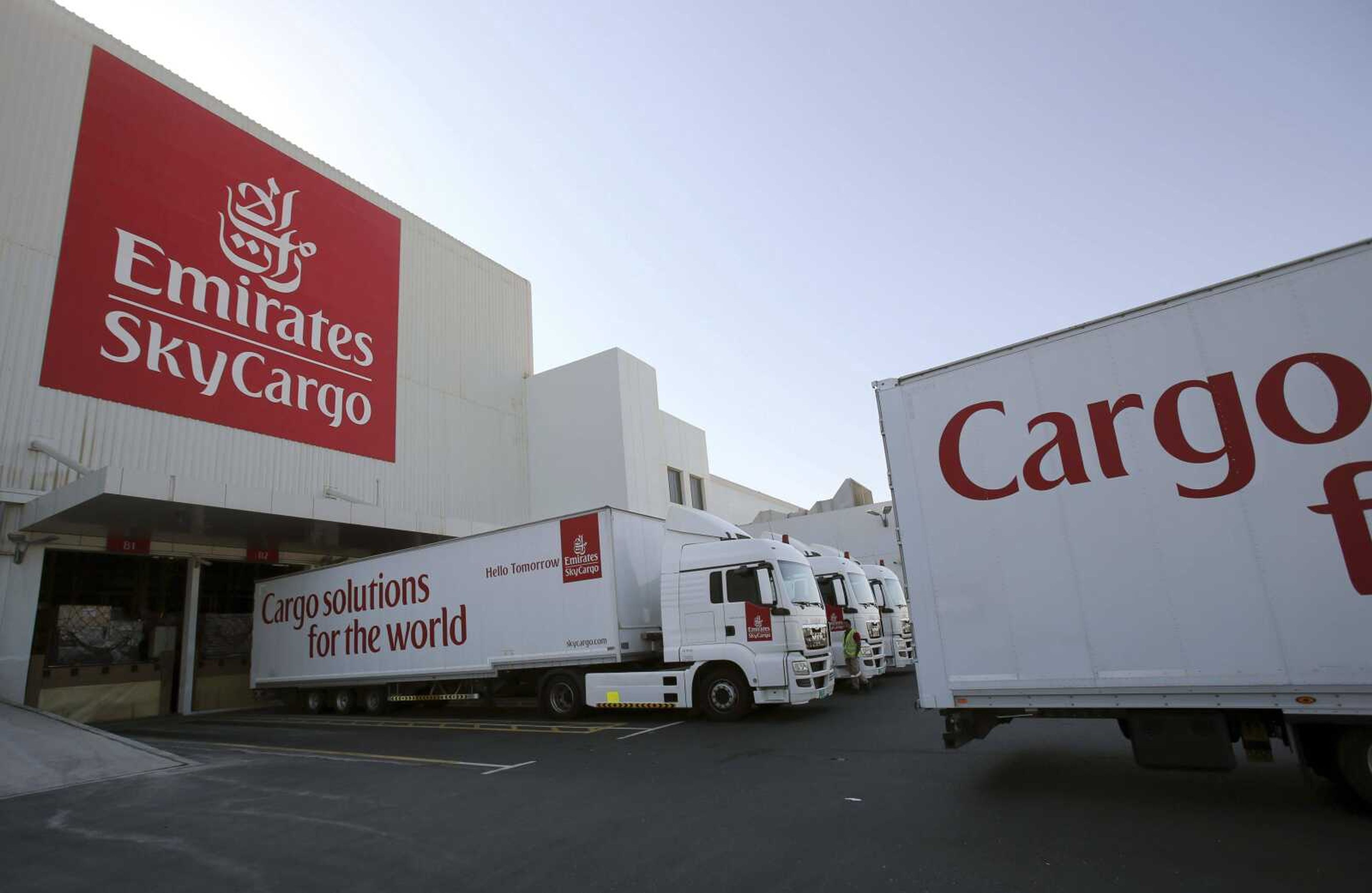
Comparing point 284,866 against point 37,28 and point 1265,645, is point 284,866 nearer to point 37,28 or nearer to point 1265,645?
point 1265,645

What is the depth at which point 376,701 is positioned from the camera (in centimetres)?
1606

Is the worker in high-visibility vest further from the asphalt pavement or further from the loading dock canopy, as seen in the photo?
the loading dock canopy

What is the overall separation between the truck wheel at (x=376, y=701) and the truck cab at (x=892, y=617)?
39.7 ft

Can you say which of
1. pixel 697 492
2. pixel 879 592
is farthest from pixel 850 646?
pixel 697 492

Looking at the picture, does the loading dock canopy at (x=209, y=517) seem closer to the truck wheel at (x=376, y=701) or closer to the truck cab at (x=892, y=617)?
the truck wheel at (x=376, y=701)

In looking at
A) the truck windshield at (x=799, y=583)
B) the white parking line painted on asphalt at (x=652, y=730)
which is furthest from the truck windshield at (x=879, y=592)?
the white parking line painted on asphalt at (x=652, y=730)

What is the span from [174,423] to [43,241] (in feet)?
15.9

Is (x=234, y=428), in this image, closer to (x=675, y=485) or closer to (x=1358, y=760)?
(x=675, y=485)

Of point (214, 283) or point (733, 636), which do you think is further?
point (214, 283)

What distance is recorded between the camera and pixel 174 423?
17562 millimetres

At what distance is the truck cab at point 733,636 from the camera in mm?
11305

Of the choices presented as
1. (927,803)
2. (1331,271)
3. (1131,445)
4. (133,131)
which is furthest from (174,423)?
(1331,271)

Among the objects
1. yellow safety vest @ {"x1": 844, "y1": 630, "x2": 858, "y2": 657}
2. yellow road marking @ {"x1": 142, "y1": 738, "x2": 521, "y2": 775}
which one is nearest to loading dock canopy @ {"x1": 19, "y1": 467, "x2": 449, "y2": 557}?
yellow road marking @ {"x1": 142, "y1": 738, "x2": 521, "y2": 775}

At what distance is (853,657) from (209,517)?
15.5 meters
